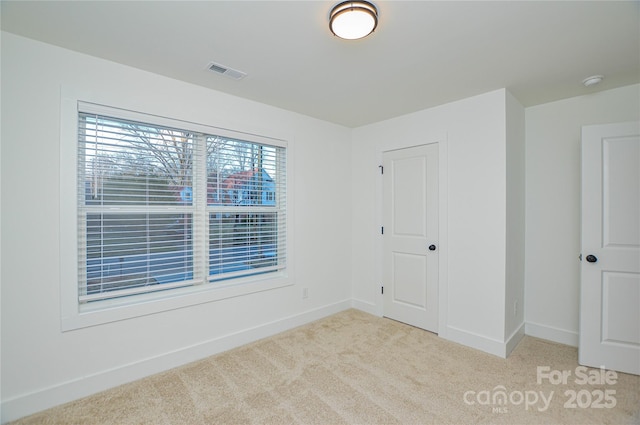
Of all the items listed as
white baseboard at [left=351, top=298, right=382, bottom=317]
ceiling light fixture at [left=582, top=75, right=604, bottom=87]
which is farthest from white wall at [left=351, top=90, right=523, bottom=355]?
white baseboard at [left=351, top=298, right=382, bottom=317]

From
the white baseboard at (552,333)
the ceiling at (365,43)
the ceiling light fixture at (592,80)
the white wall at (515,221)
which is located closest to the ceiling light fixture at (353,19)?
the ceiling at (365,43)

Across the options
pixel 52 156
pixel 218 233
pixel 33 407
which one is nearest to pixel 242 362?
pixel 218 233

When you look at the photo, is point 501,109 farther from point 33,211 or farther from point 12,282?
point 12,282

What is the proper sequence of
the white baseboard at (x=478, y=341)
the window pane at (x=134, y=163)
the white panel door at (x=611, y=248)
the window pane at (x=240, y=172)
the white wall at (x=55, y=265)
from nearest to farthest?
the white wall at (x=55, y=265)
the window pane at (x=134, y=163)
the white panel door at (x=611, y=248)
the white baseboard at (x=478, y=341)
the window pane at (x=240, y=172)

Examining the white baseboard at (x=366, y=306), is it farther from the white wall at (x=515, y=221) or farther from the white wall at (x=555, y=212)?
the white wall at (x=555, y=212)

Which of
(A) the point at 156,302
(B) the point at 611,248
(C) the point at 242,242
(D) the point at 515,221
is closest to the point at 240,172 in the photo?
(C) the point at 242,242

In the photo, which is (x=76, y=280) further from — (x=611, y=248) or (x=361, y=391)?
(x=611, y=248)

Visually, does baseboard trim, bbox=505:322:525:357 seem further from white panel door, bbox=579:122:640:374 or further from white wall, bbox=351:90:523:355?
white panel door, bbox=579:122:640:374

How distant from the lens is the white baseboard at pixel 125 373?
6.33 ft

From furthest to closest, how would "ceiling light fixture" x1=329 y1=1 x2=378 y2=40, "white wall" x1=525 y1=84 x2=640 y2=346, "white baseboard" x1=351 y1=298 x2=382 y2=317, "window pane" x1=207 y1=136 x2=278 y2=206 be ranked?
"white baseboard" x1=351 y1=298 x2=382 y2=317, "white wall" x1=525 y1=84 x2=640 y2=346, "window pane" x1=207 y1=136 x2=278 y2=206, "ceiling light fixture" x1=329 y1=1 x2=378 y2=40

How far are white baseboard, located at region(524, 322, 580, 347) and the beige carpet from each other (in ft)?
0.46

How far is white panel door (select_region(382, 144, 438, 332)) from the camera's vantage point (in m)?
3.29

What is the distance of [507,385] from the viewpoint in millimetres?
2277

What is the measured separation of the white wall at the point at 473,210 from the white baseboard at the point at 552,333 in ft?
2.52
